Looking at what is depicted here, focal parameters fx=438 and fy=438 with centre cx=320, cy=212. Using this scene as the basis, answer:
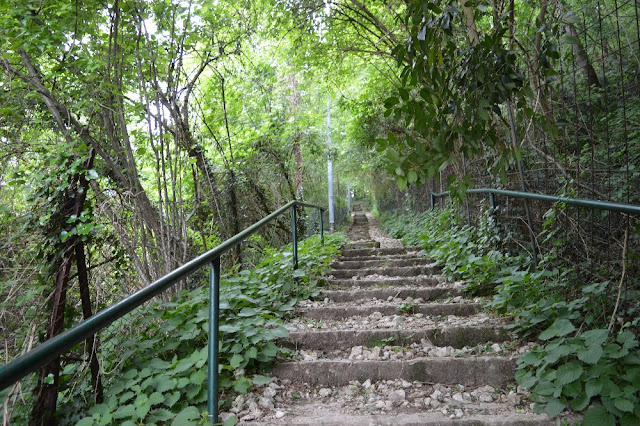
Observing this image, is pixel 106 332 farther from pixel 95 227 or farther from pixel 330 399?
pixel 330 399

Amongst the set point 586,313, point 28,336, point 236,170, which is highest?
point 236,170

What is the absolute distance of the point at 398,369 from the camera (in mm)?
2479

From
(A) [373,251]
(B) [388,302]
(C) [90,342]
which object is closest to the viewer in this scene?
(C) [90,342]

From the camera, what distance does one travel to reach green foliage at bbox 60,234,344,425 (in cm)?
192

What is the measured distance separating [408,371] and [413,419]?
A: 0.49 metres

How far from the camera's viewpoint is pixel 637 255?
2.32 m

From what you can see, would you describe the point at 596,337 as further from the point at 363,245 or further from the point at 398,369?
the point at 363,245

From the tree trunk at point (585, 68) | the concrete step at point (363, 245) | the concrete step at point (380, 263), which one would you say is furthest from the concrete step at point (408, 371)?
the concrete step at point (363, 245)

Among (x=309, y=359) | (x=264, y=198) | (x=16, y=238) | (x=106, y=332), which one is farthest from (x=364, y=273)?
(x=264, y=198)

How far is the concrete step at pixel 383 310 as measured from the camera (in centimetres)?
339

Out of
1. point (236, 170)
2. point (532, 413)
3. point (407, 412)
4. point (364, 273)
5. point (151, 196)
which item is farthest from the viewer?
point (236, 170)

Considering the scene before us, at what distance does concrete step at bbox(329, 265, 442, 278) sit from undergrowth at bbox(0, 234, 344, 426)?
1.53 meters

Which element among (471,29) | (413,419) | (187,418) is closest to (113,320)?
(187,418)

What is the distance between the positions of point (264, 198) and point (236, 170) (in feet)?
4.25
